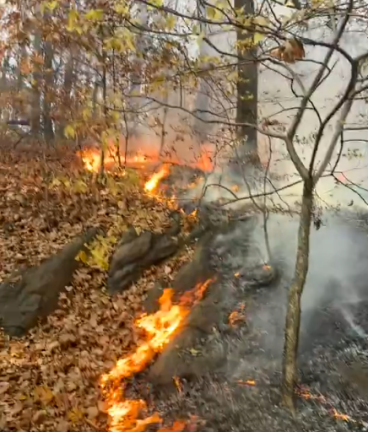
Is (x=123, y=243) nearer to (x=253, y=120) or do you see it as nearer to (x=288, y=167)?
(x=253, y=120)

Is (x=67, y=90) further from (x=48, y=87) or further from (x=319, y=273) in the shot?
(x=319, y=273)

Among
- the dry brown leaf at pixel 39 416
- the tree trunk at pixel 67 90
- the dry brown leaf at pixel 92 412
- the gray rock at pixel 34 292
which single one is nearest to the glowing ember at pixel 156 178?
the tree trunk at pixel 67 90

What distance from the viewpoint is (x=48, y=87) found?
11875mm

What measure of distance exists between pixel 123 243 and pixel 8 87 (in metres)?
8.51

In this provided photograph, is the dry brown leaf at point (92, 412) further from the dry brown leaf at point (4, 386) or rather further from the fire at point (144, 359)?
the dry brown leaf at point (4, 386)

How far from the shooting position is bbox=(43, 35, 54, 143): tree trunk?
39.4 ft

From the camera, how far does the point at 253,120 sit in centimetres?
1183

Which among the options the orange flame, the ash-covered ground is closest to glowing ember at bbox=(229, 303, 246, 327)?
the ash-covered ground

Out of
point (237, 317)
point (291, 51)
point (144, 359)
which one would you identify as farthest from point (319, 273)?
point (291, 51)

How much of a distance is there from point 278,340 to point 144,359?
88.9 inches

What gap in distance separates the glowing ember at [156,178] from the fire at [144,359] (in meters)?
4.26

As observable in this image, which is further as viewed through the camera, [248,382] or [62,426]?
[248,382]

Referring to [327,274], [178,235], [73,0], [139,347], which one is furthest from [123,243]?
[73,0]

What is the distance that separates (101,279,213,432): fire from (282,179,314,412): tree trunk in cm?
150
